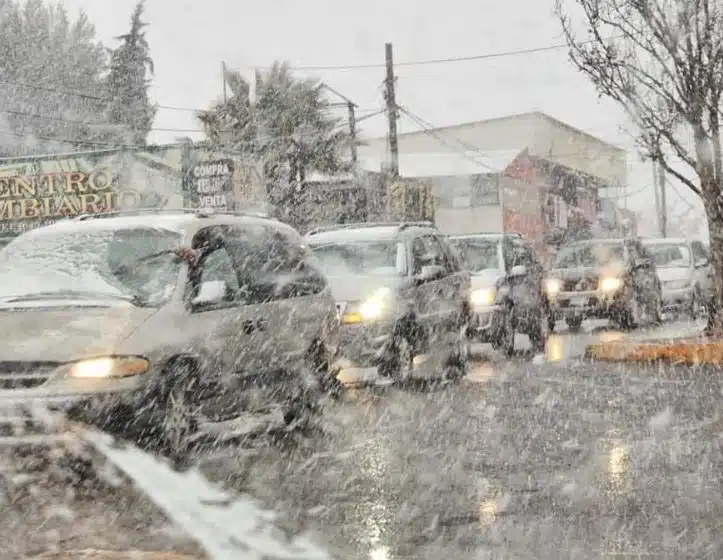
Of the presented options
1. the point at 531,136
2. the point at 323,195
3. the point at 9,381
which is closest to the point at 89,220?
the point at 9,381

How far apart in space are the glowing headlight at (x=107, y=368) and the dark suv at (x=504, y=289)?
8.39 metres

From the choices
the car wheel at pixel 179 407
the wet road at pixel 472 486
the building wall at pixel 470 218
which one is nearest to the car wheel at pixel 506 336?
the wet road at pixel 472 486

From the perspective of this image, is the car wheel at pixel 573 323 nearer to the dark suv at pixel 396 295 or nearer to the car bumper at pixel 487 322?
the car bumper at pixel 487 322

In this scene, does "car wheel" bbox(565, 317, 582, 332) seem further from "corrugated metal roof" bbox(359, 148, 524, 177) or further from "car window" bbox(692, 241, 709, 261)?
"corrugated metal roof" bbox(359, 148, 524, 177)

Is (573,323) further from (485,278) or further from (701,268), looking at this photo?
(485,278)

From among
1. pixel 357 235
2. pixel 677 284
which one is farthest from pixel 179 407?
pixel 677 284

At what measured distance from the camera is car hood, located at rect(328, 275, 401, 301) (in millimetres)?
11617

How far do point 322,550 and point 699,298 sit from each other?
19.6m

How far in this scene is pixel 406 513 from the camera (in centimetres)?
602

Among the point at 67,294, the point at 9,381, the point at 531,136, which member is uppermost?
the point at 531,136

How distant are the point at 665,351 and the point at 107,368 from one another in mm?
8551

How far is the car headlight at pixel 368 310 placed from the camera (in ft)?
37.7

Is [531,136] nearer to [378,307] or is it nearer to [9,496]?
[378,307]

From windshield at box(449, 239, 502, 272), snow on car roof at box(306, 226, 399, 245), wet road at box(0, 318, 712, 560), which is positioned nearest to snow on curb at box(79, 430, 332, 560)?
wet road at box(0, 318, 712, 560)
